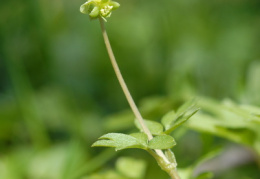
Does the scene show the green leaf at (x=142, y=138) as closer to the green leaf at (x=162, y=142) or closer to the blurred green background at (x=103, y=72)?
the green leaf at (x=162, y=142)

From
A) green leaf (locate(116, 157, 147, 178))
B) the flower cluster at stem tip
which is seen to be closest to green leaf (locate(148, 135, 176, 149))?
the flower cluster at stem tip

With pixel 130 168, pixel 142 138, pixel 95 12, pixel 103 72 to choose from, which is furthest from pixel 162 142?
pixel 103 72

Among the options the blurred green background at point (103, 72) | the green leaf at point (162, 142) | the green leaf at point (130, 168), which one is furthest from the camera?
the blurred green background at point (103, 72)

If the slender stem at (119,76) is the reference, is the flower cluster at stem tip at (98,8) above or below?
above

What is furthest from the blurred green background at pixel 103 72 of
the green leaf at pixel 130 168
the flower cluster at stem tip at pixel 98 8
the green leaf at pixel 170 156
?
the flower cluster at stem tip at pixel 98 8

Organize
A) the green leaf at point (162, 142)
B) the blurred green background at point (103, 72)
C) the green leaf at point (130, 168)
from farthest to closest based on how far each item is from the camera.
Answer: the blurred green background at point (103, 72), the green leaf at point (130, 168), the green leaf at point (162, 142)

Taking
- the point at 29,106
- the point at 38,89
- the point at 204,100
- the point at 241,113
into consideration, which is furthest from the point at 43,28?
the point at 241,113

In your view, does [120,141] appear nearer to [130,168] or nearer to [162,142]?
[162,142]
